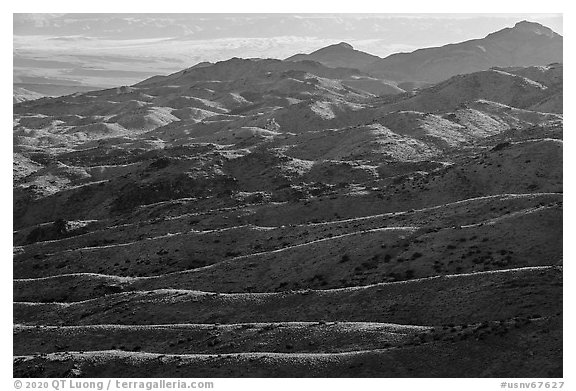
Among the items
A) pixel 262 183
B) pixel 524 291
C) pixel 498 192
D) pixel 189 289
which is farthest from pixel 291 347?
pixel 262 183

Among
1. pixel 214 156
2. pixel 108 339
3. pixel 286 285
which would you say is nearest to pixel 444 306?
pixel 286 285

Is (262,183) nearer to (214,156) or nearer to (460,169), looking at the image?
(214,156)

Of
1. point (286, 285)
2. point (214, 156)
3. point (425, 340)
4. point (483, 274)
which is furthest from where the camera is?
point (214, 156)

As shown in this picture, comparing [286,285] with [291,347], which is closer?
[291,347]

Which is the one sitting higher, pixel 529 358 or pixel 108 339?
pixel 529 358

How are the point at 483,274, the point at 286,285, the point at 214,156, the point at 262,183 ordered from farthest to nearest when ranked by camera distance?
the point at 214,156 < the point at 262,183 < the point at 286,285 < the point at 483,274

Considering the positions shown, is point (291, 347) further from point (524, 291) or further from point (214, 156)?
point (214, 156)
